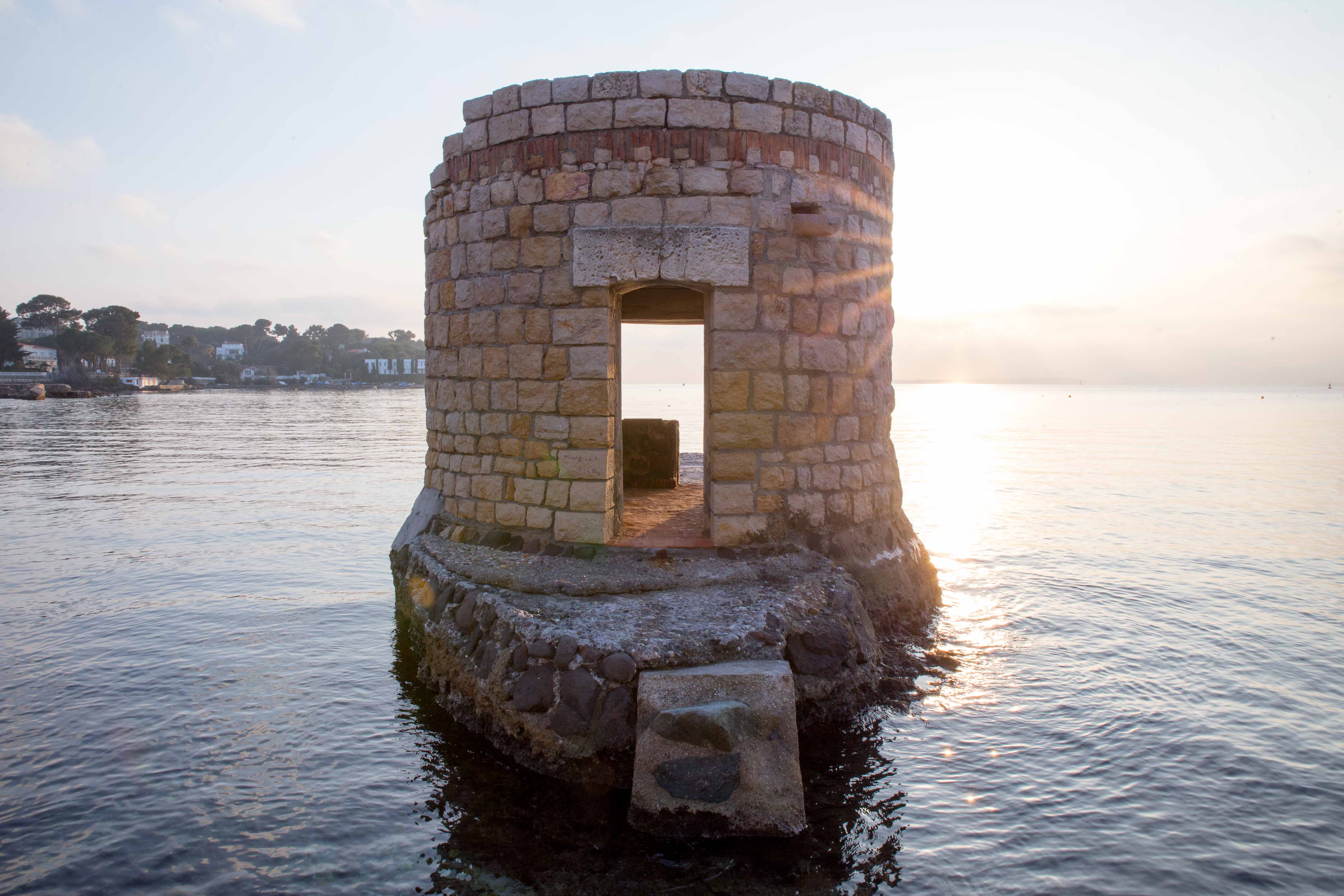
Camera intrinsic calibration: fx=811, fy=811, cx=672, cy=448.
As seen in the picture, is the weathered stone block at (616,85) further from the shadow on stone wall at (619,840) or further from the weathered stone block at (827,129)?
the shadow on stone wall at (619,840)

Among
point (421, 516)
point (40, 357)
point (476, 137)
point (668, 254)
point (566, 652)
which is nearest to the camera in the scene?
point (566, 652)

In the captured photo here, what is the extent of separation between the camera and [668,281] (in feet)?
22.2

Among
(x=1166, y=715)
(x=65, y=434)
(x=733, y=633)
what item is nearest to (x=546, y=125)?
(x=733, y=633)

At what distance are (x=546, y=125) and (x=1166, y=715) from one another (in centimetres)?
707

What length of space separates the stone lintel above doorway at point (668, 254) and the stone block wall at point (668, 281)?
13mm

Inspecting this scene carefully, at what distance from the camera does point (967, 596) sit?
10109mm

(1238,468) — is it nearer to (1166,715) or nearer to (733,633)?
(1166,715)

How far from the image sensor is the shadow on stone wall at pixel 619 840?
167 inches

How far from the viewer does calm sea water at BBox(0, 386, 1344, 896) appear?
14.7ft

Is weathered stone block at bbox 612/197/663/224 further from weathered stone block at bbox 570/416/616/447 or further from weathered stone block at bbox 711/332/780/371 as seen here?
weathered stone block at bbox 570/416/616/447

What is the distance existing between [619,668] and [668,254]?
332 centimetres

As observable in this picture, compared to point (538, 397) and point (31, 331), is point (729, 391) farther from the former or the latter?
point (31, 331)

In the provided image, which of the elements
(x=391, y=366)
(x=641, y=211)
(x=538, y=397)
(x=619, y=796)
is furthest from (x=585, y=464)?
(x=391, y=366)

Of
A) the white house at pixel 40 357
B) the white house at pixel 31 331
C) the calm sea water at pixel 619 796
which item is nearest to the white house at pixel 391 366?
the white house at pixel 31 331
